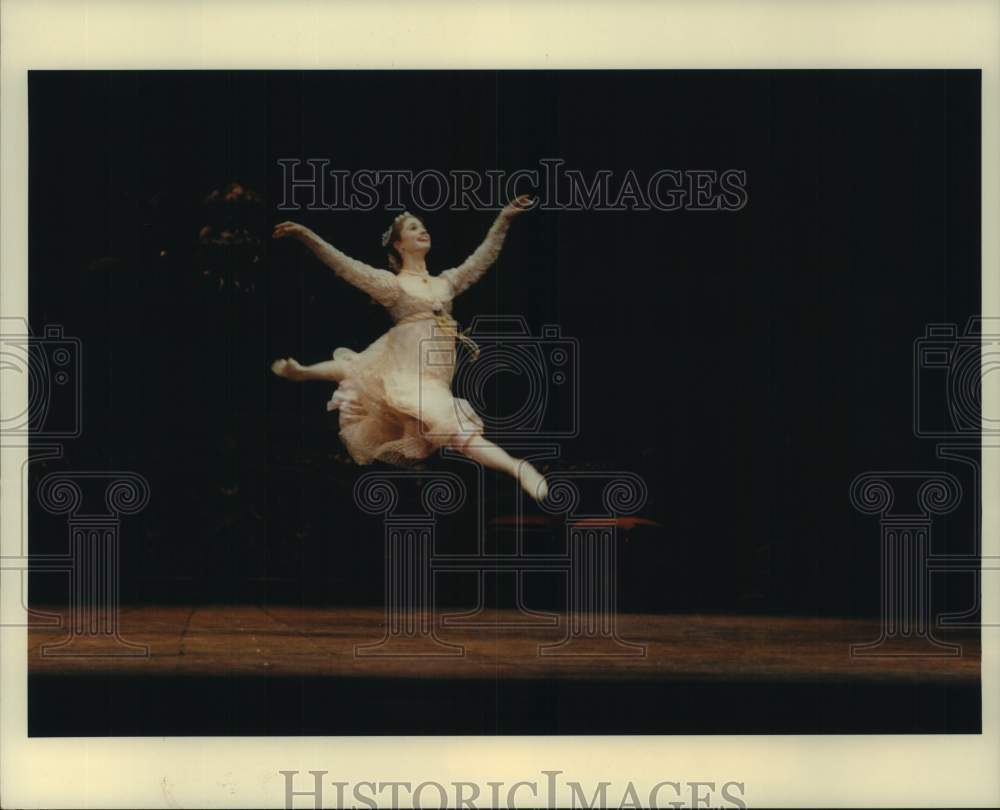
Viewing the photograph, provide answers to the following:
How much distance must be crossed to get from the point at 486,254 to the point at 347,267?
487 millimetres

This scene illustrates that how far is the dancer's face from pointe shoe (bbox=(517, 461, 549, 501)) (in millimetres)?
835

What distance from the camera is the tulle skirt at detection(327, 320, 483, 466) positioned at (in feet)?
22.5

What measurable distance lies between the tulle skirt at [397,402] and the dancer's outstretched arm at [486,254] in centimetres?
20

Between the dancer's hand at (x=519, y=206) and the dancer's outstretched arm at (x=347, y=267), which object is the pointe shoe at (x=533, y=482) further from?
the dancer's hand at (x=519, y=206)

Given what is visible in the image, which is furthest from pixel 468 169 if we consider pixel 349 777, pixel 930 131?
pixel 349 777

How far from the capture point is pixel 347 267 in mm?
6855

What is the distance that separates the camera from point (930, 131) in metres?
6.88

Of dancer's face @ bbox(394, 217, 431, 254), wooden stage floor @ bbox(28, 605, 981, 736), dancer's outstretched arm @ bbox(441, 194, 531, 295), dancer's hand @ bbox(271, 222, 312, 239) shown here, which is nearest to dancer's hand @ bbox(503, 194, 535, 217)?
dancer's outstretched arm @ bbox(441, 194, 531, 295)

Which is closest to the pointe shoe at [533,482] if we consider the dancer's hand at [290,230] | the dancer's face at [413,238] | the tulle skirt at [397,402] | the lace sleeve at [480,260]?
the tulle skirt at [397,402]

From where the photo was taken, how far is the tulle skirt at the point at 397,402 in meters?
6.86

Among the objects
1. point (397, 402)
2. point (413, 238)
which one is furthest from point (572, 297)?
point (397, 402)

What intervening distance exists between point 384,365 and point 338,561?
2.30 ft

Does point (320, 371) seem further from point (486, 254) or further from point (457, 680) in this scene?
point (457, 680)

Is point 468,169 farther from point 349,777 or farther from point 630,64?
point 349,777
